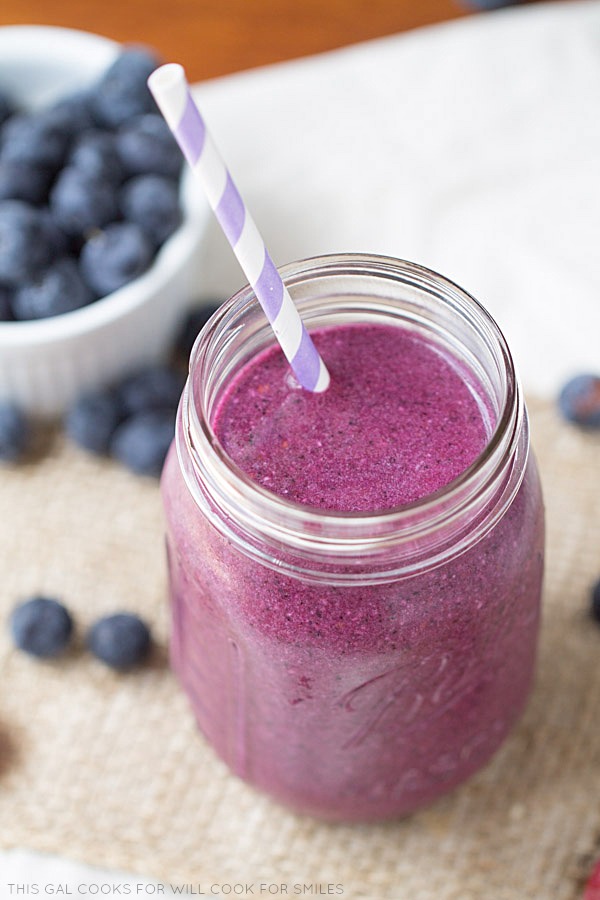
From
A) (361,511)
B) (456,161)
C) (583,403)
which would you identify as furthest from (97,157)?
(361,511)

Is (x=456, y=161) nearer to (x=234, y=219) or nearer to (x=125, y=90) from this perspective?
(x=125, y=90)

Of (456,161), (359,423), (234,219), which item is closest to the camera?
(234,219)

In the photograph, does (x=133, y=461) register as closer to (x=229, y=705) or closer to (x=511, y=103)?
(x=229, y=705)

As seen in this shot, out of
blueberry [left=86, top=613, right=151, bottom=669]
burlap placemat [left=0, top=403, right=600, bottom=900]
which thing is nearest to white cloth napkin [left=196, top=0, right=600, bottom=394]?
burlap placemat [left=0, top=403, right=600, bottom=900]

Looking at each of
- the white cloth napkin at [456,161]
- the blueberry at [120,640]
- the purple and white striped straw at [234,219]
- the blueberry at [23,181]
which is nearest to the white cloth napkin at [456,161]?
the white cloth napkin at [456,161]

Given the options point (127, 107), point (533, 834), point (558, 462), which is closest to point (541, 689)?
point (533, 834)

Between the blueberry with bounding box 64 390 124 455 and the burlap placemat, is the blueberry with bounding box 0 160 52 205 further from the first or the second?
the burlap placemat
